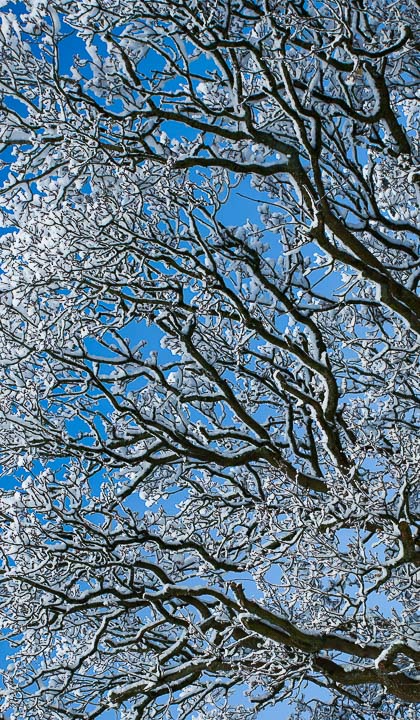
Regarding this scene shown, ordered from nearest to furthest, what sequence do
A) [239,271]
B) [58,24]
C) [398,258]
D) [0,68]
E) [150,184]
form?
[58,24], [0,68], [150,184], [239,271], [398,258]

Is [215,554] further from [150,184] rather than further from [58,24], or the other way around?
[58,24]

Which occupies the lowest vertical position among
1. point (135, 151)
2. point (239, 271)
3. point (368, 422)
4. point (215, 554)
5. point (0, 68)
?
point (215, 554)

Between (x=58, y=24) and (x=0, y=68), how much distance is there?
818 millimetres

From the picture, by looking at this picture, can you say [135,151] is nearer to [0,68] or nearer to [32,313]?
[0,68]

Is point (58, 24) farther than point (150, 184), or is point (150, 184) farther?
point (150, 184)

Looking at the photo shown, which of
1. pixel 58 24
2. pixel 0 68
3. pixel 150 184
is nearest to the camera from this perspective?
pixel 58 24

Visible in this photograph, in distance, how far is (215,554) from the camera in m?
6.80

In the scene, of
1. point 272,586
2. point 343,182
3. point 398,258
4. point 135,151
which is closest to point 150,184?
point 135,151

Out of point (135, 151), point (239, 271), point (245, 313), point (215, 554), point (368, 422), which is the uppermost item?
point (135, 151)

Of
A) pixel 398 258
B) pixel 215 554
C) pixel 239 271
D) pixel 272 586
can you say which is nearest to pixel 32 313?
pixel 239 271

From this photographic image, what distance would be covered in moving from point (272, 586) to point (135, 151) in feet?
12.9

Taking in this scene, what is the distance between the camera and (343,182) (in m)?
Result: 6.98

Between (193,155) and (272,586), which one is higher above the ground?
(193,155)

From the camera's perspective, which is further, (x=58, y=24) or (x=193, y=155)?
(x=193, y=155)
